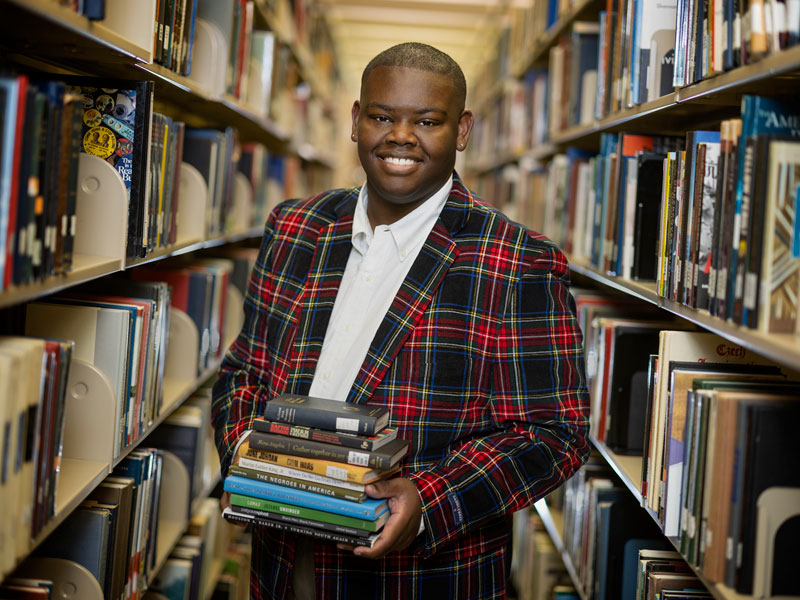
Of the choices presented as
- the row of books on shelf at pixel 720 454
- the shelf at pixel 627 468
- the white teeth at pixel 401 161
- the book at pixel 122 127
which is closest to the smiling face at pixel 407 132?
the white teeth at pixel 401 161

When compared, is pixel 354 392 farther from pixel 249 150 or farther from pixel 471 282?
pixel 249 150

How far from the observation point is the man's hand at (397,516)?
135 cm

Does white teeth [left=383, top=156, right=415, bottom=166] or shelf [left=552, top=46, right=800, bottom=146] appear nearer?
shelf [left=552, top=46, right=800, bottom=146]

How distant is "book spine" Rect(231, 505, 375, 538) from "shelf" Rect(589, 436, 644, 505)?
62 cm

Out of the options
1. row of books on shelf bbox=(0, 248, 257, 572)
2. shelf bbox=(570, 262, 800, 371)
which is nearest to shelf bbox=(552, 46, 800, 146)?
shelf bbox=(570, 262, 800, 371)

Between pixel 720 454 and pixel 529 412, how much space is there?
1.34 feet

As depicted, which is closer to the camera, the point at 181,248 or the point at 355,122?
the point at 355,122

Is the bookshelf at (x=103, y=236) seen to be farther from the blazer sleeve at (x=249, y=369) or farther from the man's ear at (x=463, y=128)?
the man's ear at (x=463, y=128)

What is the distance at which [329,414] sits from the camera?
53.4 inches

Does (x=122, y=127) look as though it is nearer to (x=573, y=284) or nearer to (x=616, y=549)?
(x=616, y=549)

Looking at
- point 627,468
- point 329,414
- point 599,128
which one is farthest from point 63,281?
point 599,128

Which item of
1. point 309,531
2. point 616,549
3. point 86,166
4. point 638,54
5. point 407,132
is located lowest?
point 616,549

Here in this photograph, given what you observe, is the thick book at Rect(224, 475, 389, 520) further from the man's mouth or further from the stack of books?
the man's mouth

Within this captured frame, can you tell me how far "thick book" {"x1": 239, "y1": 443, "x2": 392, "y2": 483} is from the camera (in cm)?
133
